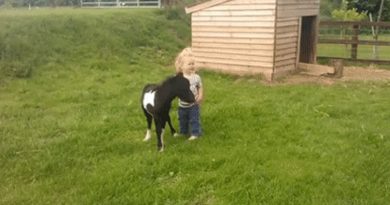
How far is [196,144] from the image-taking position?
6883 mm

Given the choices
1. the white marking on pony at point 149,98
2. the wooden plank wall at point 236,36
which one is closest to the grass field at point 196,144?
the white marking on pony at point 149,98

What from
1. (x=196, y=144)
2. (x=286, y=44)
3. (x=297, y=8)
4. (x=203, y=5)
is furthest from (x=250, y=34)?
(x=196, y=144)

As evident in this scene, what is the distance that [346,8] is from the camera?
2305 cm

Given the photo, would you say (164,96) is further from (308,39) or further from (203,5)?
(308,39)

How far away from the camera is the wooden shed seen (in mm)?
12750

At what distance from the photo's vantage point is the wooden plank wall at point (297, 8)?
12.7m

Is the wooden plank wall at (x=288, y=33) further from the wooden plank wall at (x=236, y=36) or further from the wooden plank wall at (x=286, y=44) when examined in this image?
→ the wooden plank wall at (x=236, y=36)

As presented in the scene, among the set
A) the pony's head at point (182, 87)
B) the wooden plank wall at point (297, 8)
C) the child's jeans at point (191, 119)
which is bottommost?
the child's jeans at point (191, 119)

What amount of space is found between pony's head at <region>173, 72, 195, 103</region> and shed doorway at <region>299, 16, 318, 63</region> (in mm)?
9781

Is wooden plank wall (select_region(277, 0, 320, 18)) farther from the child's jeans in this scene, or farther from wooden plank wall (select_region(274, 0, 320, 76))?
the child's jeans

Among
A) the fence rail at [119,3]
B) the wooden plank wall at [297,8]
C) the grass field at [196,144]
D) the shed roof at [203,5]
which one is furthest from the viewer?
the fence rail at [119,3]

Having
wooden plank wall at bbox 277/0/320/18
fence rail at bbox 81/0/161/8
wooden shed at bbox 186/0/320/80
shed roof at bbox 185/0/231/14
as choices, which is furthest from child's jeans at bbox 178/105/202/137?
fence rail at bbox 81/0/161/8

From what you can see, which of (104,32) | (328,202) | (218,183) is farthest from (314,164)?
(104,32)

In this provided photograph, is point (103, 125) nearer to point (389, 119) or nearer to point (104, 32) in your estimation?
point (389, 119)
